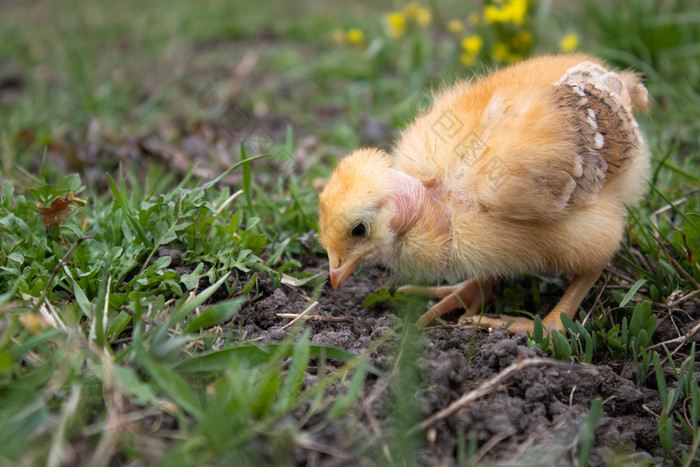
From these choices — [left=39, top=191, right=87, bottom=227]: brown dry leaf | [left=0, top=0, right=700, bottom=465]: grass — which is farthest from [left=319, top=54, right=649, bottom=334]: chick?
[left=39, top=191, right=87, bottom=227]: brown dry leaf

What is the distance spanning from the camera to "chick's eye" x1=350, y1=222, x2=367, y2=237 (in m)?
2.54

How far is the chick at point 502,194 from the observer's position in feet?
8.17

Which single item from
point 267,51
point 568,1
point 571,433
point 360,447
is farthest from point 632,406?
point 568,1

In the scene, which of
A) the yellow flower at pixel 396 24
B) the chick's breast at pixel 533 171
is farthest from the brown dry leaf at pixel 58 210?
the yellow flower at pixel 396 24

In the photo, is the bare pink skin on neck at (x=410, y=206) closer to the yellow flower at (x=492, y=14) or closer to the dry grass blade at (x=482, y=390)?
the dry grass blade at (x=482, y=390)

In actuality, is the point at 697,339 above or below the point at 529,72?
below

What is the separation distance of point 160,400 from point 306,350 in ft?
1.58

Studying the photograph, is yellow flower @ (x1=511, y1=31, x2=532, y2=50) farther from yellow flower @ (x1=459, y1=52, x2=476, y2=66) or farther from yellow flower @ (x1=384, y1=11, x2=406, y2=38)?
yellow flower @ (x1=384, y1=11, x2=406, y2=38)

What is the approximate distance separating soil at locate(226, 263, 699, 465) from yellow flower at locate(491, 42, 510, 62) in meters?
2.78

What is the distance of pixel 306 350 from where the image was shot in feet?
6.35

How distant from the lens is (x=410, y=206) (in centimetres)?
260

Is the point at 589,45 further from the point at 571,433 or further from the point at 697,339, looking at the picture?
the point at 571,433

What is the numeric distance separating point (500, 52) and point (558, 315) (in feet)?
8.95

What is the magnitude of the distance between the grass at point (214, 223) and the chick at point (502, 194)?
257 millimetres
